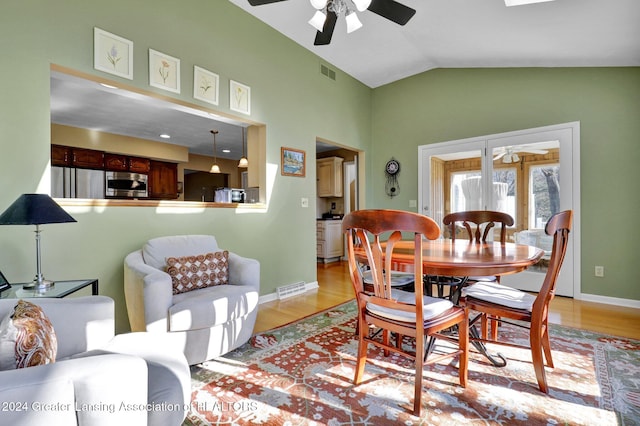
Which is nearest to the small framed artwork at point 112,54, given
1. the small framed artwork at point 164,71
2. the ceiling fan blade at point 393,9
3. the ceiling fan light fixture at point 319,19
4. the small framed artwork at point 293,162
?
the small framed artwork at point 164,71

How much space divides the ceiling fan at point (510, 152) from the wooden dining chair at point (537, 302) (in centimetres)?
244

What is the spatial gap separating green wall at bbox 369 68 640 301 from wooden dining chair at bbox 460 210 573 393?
2.27 m

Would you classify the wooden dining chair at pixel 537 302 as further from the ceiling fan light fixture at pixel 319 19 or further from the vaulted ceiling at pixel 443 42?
the ceiling fan light fixture at pixel 319 19

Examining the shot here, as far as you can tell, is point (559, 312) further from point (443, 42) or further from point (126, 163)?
point (126, 163)

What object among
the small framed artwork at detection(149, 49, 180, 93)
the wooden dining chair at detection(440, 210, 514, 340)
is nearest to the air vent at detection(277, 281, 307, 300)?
the wooden dining chair at detection(440, 210, 514, 340)

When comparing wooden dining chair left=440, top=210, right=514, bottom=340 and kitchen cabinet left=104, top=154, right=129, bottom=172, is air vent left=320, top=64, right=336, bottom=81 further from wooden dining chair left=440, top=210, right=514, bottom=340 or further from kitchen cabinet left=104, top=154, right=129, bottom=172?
kitchen cabinet left=104, top=154, right=129, bottom=172

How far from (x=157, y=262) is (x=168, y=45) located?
1868mm

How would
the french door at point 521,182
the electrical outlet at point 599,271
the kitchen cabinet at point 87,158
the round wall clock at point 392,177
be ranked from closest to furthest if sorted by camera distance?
1. the electrical outlet at point 599,271
2. the french door at point 521,182
3. the round wall clock at point 392,177
4. the kitchen cabinet at point 87,158

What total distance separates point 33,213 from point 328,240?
4.79 m

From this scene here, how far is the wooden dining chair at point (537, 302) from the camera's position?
1.69 meters

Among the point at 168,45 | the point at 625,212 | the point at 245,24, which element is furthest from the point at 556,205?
the point at 168,45

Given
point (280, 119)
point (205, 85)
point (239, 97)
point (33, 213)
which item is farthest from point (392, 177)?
point (33, 213)

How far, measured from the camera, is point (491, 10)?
277cm

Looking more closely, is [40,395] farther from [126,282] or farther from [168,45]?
[168,45]
